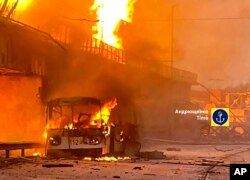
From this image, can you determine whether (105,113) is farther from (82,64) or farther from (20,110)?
(82,64)

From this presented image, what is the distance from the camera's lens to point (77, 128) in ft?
56.7

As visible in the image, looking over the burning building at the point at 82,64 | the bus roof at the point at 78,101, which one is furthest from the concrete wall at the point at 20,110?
the bus roof at the point at 78,101

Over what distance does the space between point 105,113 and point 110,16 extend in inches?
628

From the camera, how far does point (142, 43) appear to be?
37594mm

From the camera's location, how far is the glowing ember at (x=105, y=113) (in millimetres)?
17781

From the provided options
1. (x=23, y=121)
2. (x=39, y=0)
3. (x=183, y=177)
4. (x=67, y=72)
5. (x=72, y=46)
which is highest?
(x=39, y=0)

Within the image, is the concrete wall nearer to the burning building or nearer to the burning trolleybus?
the burning building

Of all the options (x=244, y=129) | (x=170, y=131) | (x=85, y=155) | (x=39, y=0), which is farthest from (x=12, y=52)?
(x=244, y=129)

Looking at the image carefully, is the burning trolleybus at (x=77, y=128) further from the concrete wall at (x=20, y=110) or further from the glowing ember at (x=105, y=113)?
the concrete wall at (x=20, y=110)

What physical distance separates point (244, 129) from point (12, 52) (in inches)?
1121

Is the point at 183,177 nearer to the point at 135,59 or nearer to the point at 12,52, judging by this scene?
the point at 12,52

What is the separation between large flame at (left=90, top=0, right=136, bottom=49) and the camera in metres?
33.1

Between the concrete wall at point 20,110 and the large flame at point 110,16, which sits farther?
the large flame at point 110,16

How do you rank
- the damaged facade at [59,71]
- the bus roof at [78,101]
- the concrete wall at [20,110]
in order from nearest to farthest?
the bus roof at [78,101] < the damaged facade at [59,71] < the concrete wall at [20,110]
